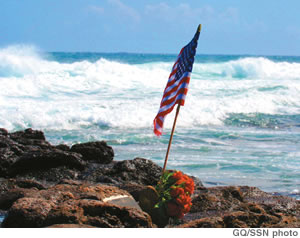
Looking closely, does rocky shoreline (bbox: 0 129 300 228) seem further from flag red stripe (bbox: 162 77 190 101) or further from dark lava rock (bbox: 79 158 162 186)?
flag red stripe (bbox: 162 77 190 101)

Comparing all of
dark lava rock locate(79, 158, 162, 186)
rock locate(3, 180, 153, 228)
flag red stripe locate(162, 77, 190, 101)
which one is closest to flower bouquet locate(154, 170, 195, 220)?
rock locate(3, 180, 153, 228)

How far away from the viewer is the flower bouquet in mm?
5742

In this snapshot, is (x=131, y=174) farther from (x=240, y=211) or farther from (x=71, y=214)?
(x=71, y=214)

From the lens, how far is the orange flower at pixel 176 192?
5.75 m

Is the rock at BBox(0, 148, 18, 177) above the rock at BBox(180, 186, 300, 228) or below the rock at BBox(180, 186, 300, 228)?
below

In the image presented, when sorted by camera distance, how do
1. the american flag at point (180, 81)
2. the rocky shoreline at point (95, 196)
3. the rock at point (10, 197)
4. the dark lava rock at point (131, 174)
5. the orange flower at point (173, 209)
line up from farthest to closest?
the dark lava rock at point (131, 174) < the rock at point (10, 197) < the american flag at point (180, 81) < the orange flower at point (173, 209) < the rocky shoreline at point (95, 196)

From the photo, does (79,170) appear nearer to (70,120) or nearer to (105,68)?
(70,120)

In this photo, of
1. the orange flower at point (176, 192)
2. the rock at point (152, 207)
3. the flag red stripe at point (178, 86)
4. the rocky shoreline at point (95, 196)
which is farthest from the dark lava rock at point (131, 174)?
the orange flower at point (176, 192)

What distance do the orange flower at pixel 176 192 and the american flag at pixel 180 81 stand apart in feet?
2.79

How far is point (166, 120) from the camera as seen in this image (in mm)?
19422

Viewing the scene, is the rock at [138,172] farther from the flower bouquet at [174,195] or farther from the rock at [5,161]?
the flower bouquet at [174,195]

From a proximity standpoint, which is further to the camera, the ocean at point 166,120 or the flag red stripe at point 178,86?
the ocean at point 166,120

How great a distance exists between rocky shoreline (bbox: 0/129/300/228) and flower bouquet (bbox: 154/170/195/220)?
16 centimetres

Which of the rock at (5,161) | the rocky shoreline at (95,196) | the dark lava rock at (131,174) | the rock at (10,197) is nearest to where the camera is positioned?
the rocky shoreline at (95,196)
